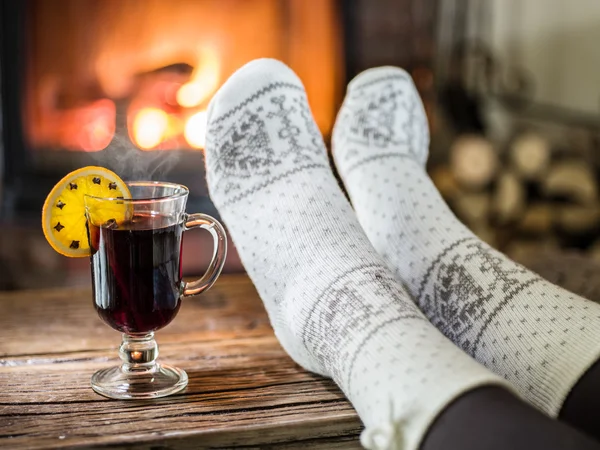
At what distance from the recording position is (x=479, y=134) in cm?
190

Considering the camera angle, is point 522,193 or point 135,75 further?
point 522,193

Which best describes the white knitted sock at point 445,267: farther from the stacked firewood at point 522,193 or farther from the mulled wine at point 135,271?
the stacked firewood at point 522,193

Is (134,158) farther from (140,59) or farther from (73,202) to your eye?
(73,202)

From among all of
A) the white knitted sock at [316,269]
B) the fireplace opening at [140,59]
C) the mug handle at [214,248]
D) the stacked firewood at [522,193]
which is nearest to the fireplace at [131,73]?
the fireplace opening at [140,59]

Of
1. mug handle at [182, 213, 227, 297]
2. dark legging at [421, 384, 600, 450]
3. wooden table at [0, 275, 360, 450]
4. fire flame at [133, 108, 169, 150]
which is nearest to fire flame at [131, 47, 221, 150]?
fire flame at [133, 108, 169, 150]

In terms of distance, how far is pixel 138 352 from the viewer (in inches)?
27.1

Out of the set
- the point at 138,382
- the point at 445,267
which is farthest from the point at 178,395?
the point at 445,267

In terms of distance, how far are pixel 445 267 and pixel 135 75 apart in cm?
111

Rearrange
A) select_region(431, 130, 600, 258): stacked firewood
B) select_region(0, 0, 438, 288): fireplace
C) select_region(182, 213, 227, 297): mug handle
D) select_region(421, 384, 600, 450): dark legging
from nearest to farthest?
select_region(421, 384, 600, 450): dark legging → select_region(182, 213, 227, 297): mug handle → select_region(0, 0, 438, 288): fireplace → select_region(431, 130, 600, 258): stacked firewood

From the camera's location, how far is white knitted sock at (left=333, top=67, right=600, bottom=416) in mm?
613

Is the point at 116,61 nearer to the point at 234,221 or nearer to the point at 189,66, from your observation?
the point at 189,66

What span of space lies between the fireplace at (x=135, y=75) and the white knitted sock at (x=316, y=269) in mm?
776

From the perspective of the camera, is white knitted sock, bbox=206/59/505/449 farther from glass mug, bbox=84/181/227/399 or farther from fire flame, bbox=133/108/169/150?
fire flame, bbox=133/108/169/150

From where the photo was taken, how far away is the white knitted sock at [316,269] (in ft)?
1.71
